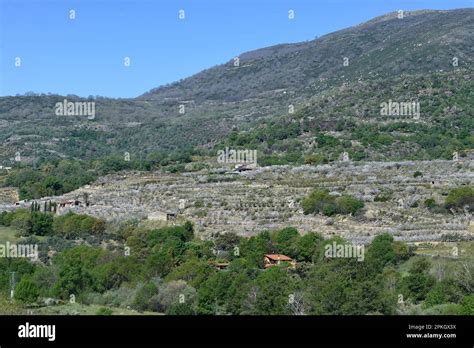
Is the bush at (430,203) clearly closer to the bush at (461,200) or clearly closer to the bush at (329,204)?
the bush at (461,200)

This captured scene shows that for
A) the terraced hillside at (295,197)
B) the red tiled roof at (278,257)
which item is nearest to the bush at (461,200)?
the terraced hillside at (295,197)

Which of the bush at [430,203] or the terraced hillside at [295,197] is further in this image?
the bush at [430,203]

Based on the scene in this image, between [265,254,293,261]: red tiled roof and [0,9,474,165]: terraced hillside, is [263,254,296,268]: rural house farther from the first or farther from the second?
[0,9,474,165]: terraced hillside

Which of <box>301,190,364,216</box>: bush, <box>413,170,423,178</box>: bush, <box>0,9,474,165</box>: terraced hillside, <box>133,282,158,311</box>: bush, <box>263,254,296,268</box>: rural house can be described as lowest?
<box>263,254,296,268</box>: rural house

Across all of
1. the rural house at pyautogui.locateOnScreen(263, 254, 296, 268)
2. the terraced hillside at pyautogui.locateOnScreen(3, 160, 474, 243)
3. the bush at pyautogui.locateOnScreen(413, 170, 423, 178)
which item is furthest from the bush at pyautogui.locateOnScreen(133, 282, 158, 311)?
the bush at pyautogui.locateOnScreen(413, 170, 423, 178)

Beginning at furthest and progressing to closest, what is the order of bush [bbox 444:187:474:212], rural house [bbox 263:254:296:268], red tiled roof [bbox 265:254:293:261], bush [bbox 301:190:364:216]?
1. bush [bbox 301:190:364:216]
2. bush [bbox 444:187:474:212]
3. red tiled roof [bbox 265:254:293:261]
4. rural house [bbox 263:254:296:268]

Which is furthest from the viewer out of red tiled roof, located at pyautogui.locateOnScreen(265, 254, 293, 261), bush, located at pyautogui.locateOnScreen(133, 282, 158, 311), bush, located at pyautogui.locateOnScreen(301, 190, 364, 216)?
bush, located at pyautogui.locateOnScreen(301, 190, 364, 216)

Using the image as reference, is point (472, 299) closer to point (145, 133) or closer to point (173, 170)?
point (173, 170)

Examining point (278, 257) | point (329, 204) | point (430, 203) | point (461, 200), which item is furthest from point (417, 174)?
point (278, 257)

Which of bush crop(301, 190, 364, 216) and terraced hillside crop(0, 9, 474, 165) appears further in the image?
terraced hillside crop(0, 9, 474, 165)

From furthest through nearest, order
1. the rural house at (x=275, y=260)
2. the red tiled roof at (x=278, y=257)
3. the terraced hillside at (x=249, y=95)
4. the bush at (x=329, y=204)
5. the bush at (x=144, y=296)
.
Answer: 1. the terraced hillside at (x=249, y=95)
2. the bush at (x=329, y=204)
3. the red tiled roof at (x=278, y=257)
4. the rural house at (x=275, y=260)
5. the bush at (x=144, y=296)

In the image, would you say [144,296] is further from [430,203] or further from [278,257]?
[430,203]

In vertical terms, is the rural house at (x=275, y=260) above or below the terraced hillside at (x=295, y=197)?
below

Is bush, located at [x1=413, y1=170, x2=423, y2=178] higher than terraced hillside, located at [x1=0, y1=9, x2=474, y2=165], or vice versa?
terraced hillside, located at [x1=0, y1=9, x2=474, y2=165]
